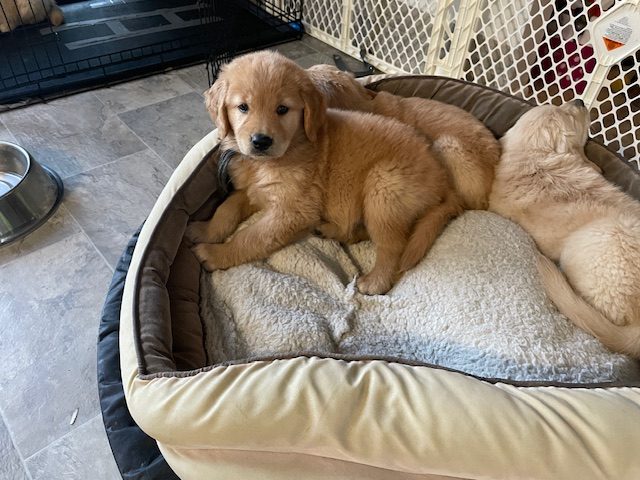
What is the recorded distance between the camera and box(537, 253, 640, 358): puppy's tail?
4.50ft

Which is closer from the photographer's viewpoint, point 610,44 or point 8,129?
point 610,44

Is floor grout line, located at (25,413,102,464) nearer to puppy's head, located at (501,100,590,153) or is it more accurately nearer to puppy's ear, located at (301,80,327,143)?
puppy's ear, located at (301,80,327,143)

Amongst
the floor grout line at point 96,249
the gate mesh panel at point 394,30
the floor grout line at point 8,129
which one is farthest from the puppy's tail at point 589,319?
the floor grout line at point 8,129

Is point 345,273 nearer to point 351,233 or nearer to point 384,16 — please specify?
point 351,233

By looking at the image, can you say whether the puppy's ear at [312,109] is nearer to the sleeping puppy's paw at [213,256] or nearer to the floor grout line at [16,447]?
the sleeping puppy's paw at [213,256]

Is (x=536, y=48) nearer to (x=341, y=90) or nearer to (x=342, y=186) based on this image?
(x=341, y=90)

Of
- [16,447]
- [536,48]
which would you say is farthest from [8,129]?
[536,48]

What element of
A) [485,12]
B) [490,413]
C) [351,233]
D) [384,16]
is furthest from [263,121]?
[384,16]

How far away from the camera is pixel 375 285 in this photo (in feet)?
5.20

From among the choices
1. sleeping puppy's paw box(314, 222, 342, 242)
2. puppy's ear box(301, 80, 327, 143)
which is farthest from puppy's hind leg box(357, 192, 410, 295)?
puppy's ear box(301, 80, 327, 143)

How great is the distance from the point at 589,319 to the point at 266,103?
1.11 m

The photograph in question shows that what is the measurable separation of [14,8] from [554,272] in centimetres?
355

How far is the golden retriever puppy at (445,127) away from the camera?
1.74m

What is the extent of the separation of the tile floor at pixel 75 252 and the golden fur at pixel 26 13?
910mm
